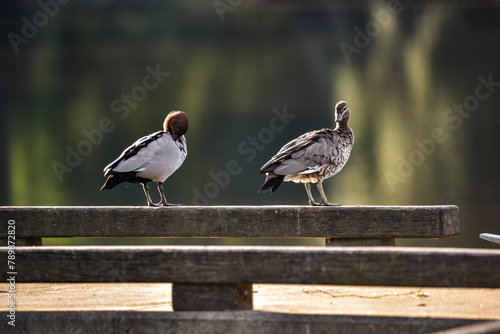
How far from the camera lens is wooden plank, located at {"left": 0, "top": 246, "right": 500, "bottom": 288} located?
3654 millimetres

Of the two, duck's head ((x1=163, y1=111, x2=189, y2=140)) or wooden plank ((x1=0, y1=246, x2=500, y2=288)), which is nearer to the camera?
wooden plank ((x1=0, y1=246, x2=500, y2=288))

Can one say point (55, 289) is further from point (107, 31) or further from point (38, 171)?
point (107, 31)

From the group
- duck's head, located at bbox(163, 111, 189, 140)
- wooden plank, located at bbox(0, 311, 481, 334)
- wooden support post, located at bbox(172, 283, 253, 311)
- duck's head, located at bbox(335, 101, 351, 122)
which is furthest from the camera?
duck's head, located at bbox(335, 101, 351, 122)

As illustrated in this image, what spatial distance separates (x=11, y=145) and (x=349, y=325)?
23.0m

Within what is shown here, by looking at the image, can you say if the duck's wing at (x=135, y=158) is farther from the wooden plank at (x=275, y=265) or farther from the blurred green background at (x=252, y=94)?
the blurred green background at (x=252, y=94)

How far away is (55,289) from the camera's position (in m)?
5.18

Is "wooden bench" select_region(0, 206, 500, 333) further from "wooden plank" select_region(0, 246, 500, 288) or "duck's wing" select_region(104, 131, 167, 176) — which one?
"duck's wing" select_region(104, 131, 167, 176)

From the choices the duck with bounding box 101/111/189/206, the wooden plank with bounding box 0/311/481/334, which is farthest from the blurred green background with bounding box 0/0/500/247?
the wooden plank with bounding box 0/311/481/334

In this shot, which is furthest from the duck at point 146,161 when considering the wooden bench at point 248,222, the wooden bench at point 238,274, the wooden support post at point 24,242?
the wooden bench at point 238,274

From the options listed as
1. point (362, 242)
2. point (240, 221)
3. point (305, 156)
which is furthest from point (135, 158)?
point (362, 242)

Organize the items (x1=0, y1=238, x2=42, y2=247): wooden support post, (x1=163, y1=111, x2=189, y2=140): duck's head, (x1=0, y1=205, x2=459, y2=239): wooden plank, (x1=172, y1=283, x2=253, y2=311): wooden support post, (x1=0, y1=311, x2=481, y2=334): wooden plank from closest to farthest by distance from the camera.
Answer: (x1=0, y1=311, x2=481, y2=334): wooden plank < (x1=172, y1=283, x2=253, y2=311): wooden support post < (x1=0, y1=205, x2=459, y2=239): wooden plank < (x1=0, y1=238, x2=42, y2=247): wooden support post < (x1=163, y1=111, x2=189, y2=140): duck's head

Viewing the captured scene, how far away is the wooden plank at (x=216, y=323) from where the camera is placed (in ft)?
12.3

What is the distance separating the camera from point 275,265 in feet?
12.4

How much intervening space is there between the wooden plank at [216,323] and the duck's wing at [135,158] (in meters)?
1.71
